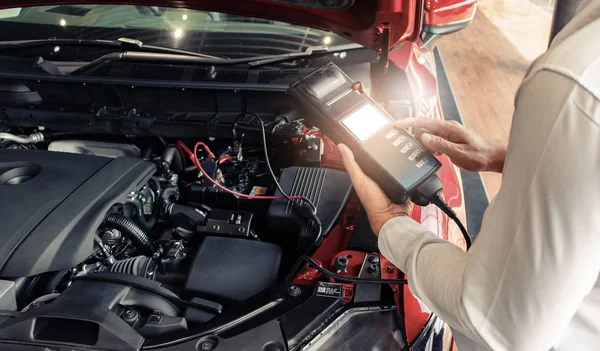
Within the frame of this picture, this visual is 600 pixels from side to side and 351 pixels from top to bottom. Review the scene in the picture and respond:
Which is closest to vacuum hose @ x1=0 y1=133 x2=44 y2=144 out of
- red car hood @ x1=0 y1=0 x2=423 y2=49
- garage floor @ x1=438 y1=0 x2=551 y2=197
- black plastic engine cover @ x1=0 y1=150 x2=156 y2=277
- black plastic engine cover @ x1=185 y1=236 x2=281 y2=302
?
black plastic engine cover @ x1=0 y1=150 x2=156 y2=277

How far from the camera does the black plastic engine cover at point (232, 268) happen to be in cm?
107

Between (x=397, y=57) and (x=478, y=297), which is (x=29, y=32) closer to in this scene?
(x=397, y=57)

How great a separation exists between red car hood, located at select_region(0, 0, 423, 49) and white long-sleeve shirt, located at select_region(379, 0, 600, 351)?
0.59 metres

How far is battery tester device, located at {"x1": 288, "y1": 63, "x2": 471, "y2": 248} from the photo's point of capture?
0.96 metres

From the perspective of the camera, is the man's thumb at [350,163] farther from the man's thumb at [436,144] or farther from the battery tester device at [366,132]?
the man's thumb at [436,144]

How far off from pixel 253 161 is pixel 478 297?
902 mm

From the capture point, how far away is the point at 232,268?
1.11 meters

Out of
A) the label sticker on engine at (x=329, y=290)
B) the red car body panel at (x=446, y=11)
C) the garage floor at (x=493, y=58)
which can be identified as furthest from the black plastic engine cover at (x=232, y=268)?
the garage floor at (x=493, y=58)

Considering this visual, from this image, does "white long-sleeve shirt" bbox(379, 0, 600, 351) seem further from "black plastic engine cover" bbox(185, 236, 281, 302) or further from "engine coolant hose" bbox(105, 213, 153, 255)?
"engine coolant hose" bbox(105, 213, 153, 255)

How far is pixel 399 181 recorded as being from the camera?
941 mm

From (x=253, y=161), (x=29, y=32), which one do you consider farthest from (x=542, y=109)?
(x=29, y=32)

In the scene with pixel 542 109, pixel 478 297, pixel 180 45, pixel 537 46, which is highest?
pixel 542 109

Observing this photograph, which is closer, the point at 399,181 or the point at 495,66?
the point at 399,181

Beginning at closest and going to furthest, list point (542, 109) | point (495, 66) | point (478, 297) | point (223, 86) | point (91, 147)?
point (542, 109) → point (478, 297) → point (223, 86) → point (91, 147) → point (495, 66)
